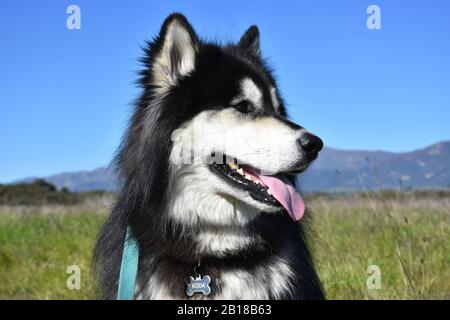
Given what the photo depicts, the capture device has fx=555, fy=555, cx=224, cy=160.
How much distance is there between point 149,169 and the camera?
3334mm

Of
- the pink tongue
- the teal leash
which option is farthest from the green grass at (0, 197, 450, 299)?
the teal leash

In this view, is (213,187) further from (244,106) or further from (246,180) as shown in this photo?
(244,106)

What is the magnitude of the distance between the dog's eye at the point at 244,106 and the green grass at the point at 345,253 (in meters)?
1.26

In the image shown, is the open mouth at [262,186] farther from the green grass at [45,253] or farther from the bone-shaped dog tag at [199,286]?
the green grass at [45,253]

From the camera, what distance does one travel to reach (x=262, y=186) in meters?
3.27

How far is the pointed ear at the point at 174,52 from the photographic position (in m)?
3.49

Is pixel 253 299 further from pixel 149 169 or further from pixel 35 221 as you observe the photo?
pixel 35 221

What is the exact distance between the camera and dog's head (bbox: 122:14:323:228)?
3.27 metres

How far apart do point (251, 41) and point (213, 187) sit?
52.6 inches

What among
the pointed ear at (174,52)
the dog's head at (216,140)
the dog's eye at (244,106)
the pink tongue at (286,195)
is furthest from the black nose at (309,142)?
the pointed ear at (174,52)

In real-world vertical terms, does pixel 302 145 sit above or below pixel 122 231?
above

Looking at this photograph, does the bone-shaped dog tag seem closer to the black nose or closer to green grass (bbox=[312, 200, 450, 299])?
the black nose
